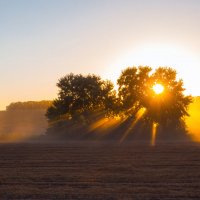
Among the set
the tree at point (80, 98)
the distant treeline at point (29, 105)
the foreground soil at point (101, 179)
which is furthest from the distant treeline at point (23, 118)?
the foreground soil at point (101, 179)

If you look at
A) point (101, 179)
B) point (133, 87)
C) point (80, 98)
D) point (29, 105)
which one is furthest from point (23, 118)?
point (101, 179)

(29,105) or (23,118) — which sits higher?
(29,105)

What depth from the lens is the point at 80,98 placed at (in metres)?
74.7

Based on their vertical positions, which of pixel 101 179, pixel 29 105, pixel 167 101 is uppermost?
pixel 29 105

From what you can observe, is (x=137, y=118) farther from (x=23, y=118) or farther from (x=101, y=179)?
(x=23, y=118)

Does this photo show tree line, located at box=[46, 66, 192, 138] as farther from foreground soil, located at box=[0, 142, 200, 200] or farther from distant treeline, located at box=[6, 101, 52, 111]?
distant treeline, located at box=[6, 101, 52, 111]

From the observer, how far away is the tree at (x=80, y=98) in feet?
242

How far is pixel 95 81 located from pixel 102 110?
186 inches

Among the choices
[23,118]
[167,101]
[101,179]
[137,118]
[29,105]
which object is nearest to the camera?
[101,179]

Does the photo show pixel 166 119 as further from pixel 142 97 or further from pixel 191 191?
pixel 191 191

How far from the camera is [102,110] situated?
73375 mm

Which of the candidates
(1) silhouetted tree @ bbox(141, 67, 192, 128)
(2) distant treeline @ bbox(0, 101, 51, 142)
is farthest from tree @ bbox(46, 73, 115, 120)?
(2) distant treeline @ bbox(0, 101, 51, 142)

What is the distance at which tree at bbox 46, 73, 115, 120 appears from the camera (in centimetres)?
7369

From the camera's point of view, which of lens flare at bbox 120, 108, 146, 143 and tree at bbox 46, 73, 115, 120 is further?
tree at bbox 46, 73, 115, 120
